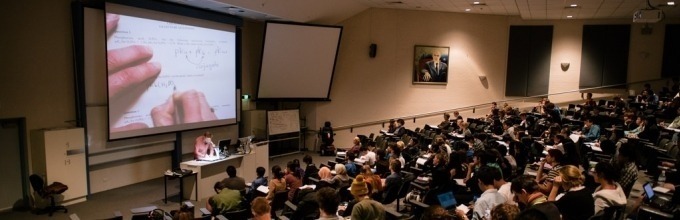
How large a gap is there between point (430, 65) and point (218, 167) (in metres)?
8.54

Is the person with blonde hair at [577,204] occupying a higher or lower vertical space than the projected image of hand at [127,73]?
lower

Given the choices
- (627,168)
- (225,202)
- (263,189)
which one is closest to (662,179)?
(627,168)

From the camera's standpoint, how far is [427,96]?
51.9ft

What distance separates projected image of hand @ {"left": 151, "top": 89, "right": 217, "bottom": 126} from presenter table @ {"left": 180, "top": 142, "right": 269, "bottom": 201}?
4.84 ft

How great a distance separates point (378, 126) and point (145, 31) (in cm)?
843

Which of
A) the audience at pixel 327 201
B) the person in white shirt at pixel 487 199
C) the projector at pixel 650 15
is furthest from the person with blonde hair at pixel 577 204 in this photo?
the projector at pixel 650 15

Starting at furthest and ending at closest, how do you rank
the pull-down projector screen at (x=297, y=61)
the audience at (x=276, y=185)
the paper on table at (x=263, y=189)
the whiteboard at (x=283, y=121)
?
the whiteboard at (x=283, y=121), the pull-down projector screen at (x=297, y=61), the paper on table at (x=263, y=189), the audience at (x=276, y=185)

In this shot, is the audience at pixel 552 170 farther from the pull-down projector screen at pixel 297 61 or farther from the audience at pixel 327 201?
the pull-down projector screen at pixel 297 61

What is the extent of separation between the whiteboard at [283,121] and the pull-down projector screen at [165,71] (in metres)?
1.52

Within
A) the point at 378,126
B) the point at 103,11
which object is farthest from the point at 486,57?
the point at 103,11

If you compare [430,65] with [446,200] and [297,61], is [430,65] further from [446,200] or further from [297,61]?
[446,200]

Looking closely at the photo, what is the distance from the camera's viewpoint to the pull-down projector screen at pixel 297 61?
13.2 metres

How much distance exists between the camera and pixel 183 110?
1067 centimetres

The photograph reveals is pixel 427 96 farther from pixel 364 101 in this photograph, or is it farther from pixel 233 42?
pixel 233 42
